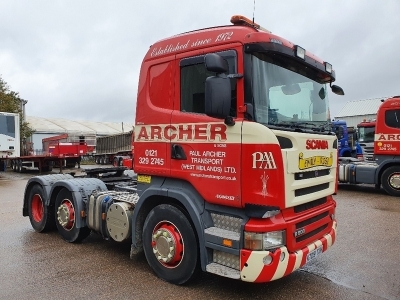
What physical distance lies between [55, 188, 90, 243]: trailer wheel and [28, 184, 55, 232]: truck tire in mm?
388

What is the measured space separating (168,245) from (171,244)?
4 cm

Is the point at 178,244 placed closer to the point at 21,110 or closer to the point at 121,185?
the point at 121,185

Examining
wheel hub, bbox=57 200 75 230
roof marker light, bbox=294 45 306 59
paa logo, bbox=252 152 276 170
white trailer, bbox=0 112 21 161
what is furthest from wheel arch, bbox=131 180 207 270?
white trailer, bbox=0 112 21 161

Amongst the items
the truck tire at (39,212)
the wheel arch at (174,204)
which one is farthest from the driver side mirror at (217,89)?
the truck tire at (39,212)

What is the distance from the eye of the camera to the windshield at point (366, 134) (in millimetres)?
17547

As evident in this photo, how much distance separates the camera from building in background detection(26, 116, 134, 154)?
119ft

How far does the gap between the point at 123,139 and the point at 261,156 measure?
2501cm

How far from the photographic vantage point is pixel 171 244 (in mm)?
4094

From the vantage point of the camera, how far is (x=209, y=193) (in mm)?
3836

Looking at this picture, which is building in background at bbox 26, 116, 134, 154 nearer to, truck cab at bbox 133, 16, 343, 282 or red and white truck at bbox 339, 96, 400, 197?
red and white truck at bbox 339, 96, 400, 197

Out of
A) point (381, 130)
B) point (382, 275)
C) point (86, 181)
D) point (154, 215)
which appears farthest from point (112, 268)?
point (381, 130)

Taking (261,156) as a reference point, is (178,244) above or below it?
below

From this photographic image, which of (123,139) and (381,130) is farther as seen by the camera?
(123,139)

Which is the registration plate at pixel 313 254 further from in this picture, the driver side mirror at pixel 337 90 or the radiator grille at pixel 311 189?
the driver side mirror at pixel 337 90
